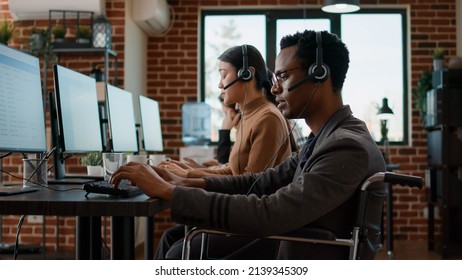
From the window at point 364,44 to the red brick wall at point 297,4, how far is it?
0.33 ft

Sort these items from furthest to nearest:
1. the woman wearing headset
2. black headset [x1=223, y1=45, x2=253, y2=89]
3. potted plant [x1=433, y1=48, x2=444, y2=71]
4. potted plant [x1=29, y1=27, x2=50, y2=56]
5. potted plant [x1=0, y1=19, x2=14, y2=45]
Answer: potted plant [x1=433, y1=48, x2=444, y2=71]
potted plant [x1=29, y1=27, x2=50, y2=56]
potted plant [x1=0, y1=19, x2=14, y2=45]
black headset [x1=223, y1=45, x2=253, y2=89]
the woman wearing headset

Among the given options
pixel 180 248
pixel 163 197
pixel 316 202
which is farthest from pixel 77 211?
pixel 180 248

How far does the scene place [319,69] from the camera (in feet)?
4.54

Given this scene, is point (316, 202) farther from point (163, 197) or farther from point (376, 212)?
point (163, 197)

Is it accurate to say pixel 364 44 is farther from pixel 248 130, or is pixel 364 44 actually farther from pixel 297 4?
pixel 248 130

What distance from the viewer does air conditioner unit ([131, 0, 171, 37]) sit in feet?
14.4

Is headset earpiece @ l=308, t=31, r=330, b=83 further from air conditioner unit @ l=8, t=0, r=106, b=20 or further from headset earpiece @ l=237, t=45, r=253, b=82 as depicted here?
air conditioner unit @ l=8, t=0, r=106, b=20

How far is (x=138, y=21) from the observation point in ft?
14.6

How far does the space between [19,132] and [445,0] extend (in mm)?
4184

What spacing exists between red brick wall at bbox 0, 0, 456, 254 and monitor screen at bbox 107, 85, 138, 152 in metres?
2.30

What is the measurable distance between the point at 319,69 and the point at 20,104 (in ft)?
2.64

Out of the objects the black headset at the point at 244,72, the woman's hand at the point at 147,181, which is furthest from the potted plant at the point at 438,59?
the woman's hand at the point at 147,181

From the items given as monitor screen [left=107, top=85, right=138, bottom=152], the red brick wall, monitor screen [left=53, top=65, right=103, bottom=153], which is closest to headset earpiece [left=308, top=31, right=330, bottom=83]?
monitor screen [left=53, top=65, right=103, bottom=153]

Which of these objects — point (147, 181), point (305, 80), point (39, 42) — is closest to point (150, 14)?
point (39, 42)
